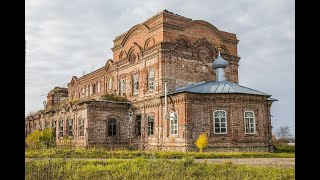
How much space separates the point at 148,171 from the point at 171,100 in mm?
14082

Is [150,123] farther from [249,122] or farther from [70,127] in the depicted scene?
[70,127]

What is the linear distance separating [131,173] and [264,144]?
15.6 meters

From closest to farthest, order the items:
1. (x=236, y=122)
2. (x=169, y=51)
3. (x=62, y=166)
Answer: (x=62, y=166), (x=236, y=122), (x=169, y=51)

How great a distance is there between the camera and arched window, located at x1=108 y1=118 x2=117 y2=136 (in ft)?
86.0

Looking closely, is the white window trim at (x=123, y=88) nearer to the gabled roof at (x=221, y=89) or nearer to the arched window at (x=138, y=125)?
the arched window at (x=138, y=125)

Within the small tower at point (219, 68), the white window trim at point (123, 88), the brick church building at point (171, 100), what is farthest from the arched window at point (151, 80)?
the small tower at point (219, 68)

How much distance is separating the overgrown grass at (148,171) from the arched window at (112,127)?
52.0 feet

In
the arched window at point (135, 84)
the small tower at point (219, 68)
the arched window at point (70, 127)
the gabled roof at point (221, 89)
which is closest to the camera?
the gabled roof at point (221, 89)

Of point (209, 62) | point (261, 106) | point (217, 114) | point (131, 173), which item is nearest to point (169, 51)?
point (209, 62)

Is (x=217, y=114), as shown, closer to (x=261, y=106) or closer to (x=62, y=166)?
(x=261, y=106)

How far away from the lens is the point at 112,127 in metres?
26.4

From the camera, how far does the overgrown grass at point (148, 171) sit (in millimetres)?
8844

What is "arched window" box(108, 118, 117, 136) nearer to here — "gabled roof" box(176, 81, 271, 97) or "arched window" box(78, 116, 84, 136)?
"arched window" box(78, 116, 84, 136)
